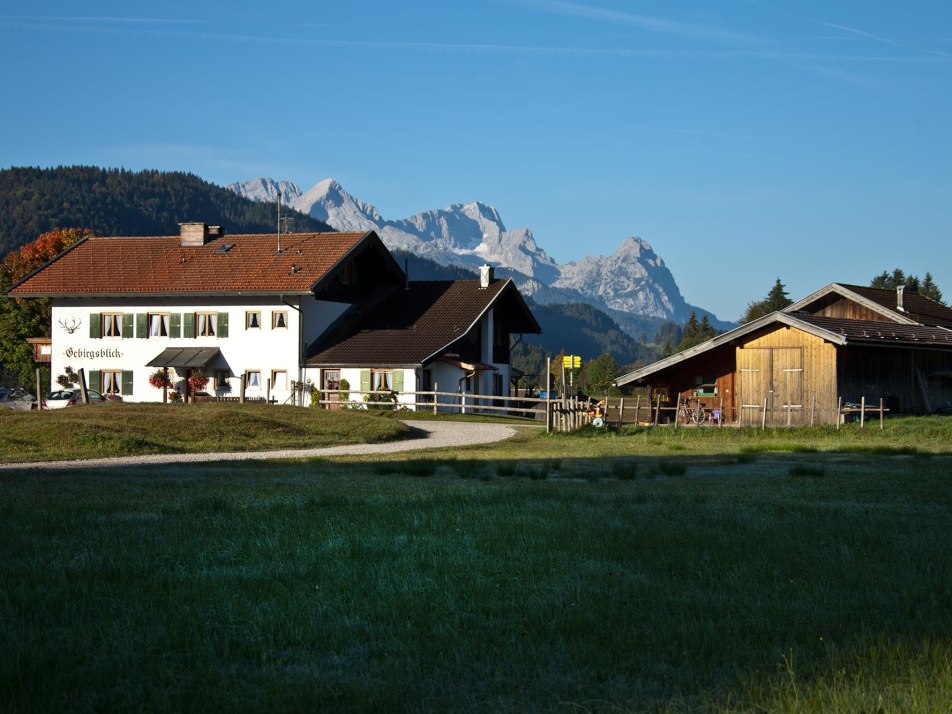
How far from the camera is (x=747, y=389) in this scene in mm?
40062

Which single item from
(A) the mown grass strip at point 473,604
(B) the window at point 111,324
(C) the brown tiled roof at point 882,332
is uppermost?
(B) the window at point 111,324

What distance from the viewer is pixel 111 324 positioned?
5572 centimetres

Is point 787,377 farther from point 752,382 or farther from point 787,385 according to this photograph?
point 752,382

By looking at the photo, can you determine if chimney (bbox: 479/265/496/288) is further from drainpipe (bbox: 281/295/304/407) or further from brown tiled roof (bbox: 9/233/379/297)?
drainpipe (bbox: 281/295/304/407)

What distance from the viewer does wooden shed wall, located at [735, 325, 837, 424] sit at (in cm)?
3797

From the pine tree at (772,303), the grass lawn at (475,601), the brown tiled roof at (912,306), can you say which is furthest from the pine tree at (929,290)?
the grass lawn at (475,601)

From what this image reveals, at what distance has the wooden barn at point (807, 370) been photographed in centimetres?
3812

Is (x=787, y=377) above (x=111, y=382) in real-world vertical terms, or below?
above

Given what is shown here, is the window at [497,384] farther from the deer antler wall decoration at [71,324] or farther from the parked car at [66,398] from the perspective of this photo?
the deer antler wall decoration at [71,324]

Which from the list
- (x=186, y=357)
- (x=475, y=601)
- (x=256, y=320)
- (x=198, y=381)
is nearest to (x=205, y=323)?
(x=186, y=357)

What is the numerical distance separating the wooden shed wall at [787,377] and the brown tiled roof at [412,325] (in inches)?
636

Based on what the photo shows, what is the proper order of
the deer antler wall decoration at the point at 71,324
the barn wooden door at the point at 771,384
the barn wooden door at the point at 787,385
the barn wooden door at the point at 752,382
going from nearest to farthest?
the barn wooden door at the point at 787,385
the barn wooden door at the point at 771,384
the barn wooden door at the point at 752,382
the deer antler wall decoration at the point at 71,324

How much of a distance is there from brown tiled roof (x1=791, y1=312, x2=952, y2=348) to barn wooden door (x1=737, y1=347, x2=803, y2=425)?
1.60 metres

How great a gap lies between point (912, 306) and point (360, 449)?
99.9 feet
